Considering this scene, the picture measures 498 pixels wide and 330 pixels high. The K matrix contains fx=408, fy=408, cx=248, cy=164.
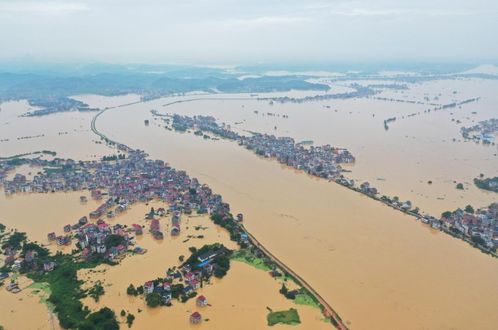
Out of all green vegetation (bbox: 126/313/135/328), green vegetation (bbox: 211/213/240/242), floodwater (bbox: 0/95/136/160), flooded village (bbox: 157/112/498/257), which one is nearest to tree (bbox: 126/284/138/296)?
green vegetation (bbox: 126/313/135/328)

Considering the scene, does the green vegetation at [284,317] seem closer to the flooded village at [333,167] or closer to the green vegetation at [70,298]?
the green vegetation at [70,298]

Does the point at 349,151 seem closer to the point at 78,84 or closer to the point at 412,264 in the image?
the point at 412,264

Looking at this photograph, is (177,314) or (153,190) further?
(153,190)

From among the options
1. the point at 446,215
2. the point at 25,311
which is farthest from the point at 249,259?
the point at 446,215

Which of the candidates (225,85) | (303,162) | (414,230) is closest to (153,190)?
(303,162)

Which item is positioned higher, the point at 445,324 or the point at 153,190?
the point at 153,190

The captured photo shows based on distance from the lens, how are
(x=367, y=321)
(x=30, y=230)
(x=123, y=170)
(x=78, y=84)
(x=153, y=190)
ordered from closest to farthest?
1. (x=367, y=321)
2. (x=30, y=230)
3. (x=153, y=190)
4. (x=123, y=170)
5. (x=78, y=84)

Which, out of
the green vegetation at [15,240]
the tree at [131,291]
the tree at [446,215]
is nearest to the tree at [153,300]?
the tree at [131,291]
